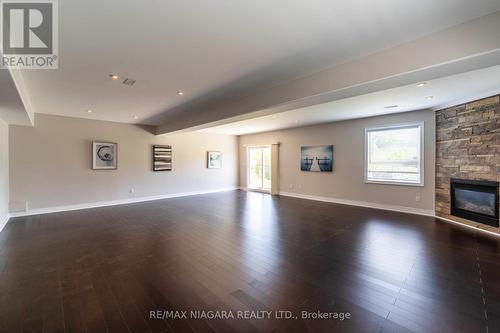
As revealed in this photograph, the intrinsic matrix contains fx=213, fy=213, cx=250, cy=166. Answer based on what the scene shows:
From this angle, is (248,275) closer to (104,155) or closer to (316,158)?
(316,158)

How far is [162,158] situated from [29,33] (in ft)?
19.3

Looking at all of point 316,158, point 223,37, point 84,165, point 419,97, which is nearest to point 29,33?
point 223,37

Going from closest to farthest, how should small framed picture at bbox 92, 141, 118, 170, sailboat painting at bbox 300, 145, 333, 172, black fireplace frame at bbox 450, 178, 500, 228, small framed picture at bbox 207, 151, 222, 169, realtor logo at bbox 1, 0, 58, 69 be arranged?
realtor logo at bbox 1, 0, 58, 69 → black fireplace frame at bbox 450, 178, 500, 228 → small framed picture at bbox 92, 141, 118, 170 → sailboat painting at bbox 300, 145, 333, 172 → small framed picture at bbox 207, 151, 222, 169

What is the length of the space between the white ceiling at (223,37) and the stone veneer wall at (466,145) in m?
3.34

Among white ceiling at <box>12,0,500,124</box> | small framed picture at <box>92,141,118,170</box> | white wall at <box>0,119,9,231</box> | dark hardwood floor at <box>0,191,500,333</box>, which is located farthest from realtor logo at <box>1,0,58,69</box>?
Result: small framed picture at <box>92,141,118,170</box>

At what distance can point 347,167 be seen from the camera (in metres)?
6.75

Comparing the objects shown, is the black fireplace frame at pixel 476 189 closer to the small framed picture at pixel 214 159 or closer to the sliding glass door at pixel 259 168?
the sliding glass door at pixel 259 168

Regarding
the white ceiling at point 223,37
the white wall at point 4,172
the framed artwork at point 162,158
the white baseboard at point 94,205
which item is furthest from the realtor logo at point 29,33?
the framed artwork at point 162,158

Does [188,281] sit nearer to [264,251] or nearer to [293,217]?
[264,251]

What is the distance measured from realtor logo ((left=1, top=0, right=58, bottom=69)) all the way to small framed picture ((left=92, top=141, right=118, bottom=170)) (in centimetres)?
403

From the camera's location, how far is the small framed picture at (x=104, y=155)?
6.34 metres

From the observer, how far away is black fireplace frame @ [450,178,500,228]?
13.0 ft

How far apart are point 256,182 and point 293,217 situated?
4.69 m

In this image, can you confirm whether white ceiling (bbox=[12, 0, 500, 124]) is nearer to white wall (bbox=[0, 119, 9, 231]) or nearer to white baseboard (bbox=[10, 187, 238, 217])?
white wall (bbox=[0, 119, 9, 231])
